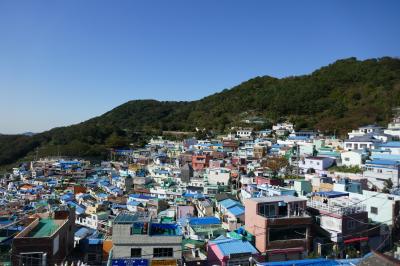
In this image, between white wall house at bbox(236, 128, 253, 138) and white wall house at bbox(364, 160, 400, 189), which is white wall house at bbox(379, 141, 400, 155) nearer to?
white wall house at bbox(364, 160, 400, 189)

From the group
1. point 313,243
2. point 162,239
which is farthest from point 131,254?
point 313,243

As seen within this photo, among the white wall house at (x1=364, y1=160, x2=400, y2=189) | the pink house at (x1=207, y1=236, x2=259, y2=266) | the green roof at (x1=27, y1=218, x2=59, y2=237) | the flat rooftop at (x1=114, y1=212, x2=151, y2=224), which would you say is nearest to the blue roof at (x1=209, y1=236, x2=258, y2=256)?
the pink house at (x1=207, y1=236, x2=259, y2=266)

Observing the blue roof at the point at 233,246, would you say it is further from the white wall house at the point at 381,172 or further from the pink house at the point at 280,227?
the white wall house at the point at 381,172

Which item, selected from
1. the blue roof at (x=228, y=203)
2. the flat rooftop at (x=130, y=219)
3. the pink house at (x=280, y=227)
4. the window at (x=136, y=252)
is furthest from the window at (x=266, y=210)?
the window at (x=136, y=252)

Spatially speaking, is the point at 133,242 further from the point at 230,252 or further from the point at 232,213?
the point at 232,213

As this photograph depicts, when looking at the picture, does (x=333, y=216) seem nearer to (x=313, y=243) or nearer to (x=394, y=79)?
(x=313, y=243)

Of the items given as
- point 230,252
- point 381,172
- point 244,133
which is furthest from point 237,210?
point 244,133
